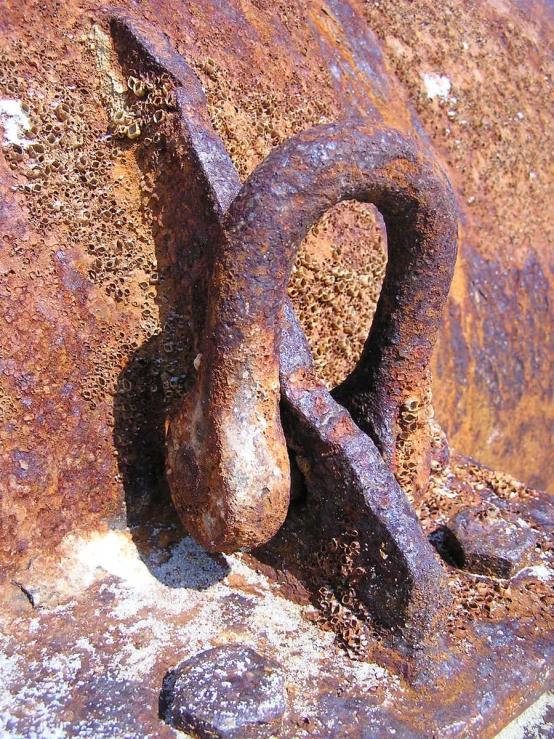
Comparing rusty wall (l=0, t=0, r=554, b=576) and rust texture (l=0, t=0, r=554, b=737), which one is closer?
rust texture (l=0, t=0, r=554, b=737)

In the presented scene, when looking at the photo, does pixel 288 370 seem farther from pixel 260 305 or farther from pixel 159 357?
pixel 159 357

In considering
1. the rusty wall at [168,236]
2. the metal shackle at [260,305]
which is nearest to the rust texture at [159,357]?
the rusty wall at [168,236]

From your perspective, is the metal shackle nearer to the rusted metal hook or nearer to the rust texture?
the rusted metal hook

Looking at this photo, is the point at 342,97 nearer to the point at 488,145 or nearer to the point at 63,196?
the point at 488,145

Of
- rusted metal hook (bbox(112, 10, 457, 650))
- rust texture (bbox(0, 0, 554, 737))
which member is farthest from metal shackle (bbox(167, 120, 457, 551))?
rust texture (bbox(0, 0, 554, 737))

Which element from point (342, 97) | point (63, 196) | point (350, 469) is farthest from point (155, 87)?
point (350, 469)

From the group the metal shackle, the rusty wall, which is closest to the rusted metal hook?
the metal shackle
